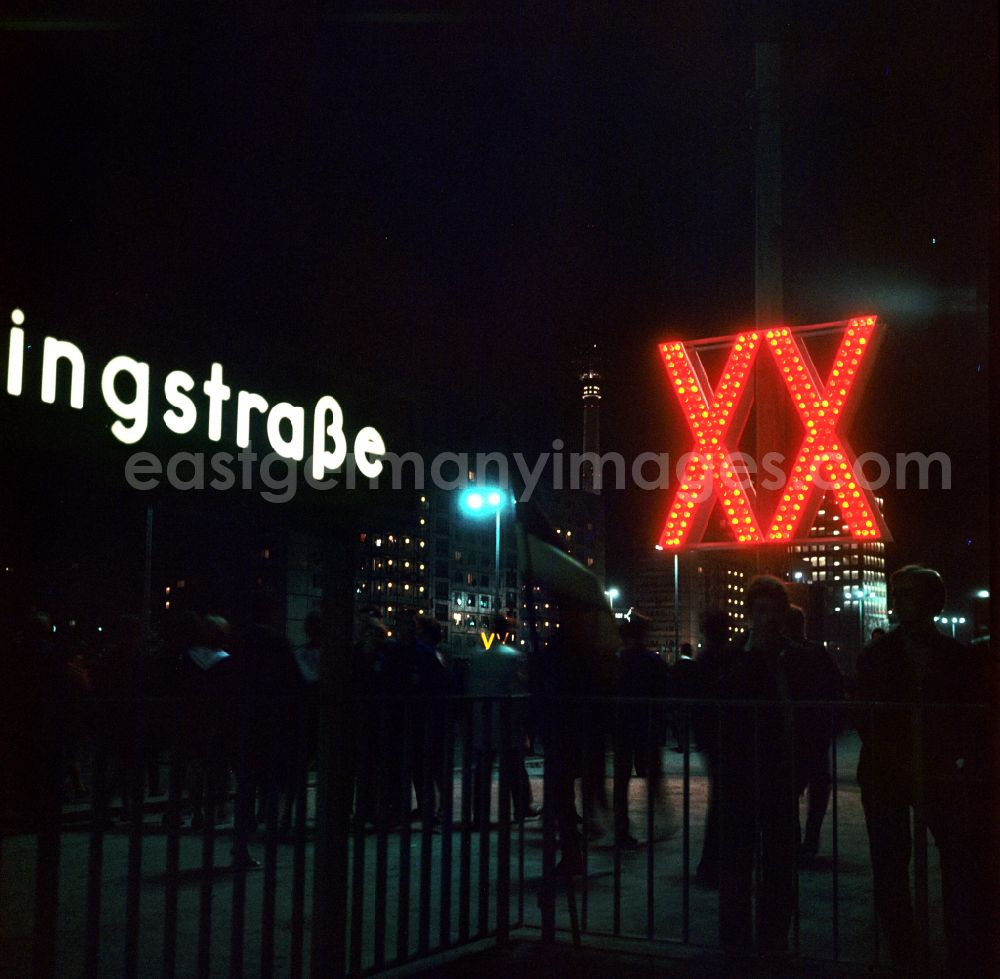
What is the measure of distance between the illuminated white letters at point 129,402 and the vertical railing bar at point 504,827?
3.06 meters

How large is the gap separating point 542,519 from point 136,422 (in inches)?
127

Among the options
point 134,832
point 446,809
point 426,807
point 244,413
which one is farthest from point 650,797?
point 244,413

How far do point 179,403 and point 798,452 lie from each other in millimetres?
10633

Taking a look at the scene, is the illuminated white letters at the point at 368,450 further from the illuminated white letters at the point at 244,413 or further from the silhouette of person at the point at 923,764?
the silhouette of person at the point at 923,764

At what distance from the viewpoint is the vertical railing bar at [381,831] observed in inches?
208

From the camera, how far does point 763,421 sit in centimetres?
1318

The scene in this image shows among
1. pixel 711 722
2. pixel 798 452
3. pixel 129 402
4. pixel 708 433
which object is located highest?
pixel 708 433

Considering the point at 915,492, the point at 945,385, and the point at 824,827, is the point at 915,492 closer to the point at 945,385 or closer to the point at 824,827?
the point at 945,385

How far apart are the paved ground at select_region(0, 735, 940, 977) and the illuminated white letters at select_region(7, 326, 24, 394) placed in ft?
5.08

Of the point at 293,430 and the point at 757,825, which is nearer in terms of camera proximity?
the point at 293,430

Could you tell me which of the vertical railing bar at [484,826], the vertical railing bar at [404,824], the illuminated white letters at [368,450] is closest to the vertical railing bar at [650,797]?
the vertical railing bar at [484,826]

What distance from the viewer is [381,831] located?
5.34 meters

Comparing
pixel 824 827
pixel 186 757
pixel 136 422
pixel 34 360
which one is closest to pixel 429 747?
pixel 186 757

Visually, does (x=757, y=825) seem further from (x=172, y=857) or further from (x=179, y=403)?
(x=179, y=403)
